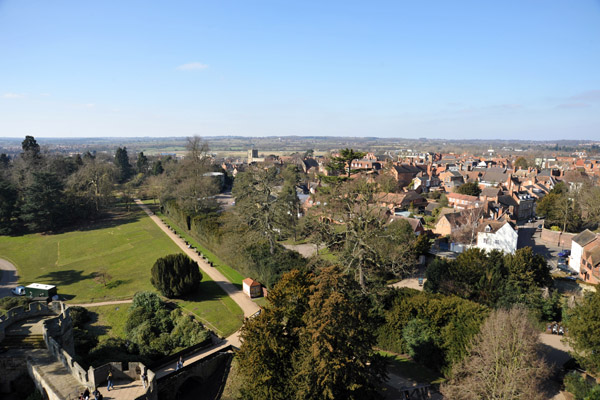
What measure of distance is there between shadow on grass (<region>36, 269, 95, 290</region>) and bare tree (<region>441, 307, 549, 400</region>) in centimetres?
3366

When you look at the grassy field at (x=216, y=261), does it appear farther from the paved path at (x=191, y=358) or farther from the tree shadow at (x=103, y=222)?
the paved path at (x=191, y=358)

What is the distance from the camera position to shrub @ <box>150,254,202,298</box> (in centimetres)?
2933

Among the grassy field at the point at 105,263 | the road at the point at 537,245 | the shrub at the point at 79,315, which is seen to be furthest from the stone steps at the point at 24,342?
the road at the point at 537,245

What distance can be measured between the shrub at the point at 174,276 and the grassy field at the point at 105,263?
142 cm

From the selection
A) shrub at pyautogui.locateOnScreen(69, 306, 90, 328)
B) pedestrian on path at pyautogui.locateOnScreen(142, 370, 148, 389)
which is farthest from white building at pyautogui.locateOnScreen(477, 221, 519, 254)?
shrub at pyautogui.locateOnScreen(69, 306, 90, 328)

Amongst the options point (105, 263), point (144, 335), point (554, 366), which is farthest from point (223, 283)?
point (554, 366)

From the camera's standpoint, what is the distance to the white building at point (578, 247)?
34.1 meters

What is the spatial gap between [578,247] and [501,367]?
2615cm

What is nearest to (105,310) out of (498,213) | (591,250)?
(591,250)

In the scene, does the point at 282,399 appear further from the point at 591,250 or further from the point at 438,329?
the point at 591,250

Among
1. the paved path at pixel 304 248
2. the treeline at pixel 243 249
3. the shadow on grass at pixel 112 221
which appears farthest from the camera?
the shadow on grass at pixel 112 221

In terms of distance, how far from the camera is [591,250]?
1294 inches

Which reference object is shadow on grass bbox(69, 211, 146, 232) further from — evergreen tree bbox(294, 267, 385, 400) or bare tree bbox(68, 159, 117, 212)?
evergreen tree bbox(294, 267, 385, 400)

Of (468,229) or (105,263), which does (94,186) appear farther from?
(468,229)
